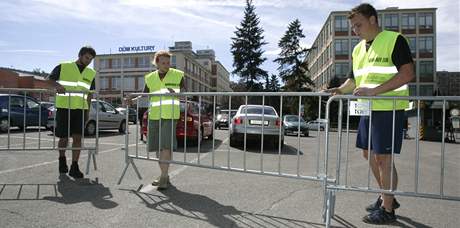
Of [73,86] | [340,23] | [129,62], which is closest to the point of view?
[73,86]

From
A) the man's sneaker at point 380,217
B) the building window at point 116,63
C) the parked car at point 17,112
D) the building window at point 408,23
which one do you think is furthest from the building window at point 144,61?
the man's sneaker at point 380,217

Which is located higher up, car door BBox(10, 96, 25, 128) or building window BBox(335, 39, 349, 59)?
building window BBox(335, 39, 349, 59)

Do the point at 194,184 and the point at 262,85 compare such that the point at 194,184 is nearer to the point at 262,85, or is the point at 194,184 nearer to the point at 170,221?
the point at 170,221

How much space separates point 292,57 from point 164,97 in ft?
217

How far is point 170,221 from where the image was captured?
15.4 feet

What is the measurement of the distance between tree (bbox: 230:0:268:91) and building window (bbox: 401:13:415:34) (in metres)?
26.5

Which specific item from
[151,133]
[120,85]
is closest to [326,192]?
[151,133]

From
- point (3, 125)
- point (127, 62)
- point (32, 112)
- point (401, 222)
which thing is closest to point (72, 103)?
point (401, 222)

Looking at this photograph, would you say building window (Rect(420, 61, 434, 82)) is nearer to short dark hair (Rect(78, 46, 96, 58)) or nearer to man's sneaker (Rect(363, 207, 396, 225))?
short dark hair (Rect(78, 46, 96, 58))

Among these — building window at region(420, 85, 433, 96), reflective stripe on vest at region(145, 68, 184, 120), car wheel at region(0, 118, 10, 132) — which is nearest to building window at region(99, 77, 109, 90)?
building window at region(420, 85, 433, 96)

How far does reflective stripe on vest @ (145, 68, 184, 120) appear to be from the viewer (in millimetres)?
6605

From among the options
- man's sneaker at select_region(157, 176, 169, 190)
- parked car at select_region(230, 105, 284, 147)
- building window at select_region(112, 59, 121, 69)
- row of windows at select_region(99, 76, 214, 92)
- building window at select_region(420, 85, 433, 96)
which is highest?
building window at select_region(112, 59, 121, 69)

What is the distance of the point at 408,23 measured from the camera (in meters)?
77.6

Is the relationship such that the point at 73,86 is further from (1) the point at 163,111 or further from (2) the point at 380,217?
(2) the point at 380,217
